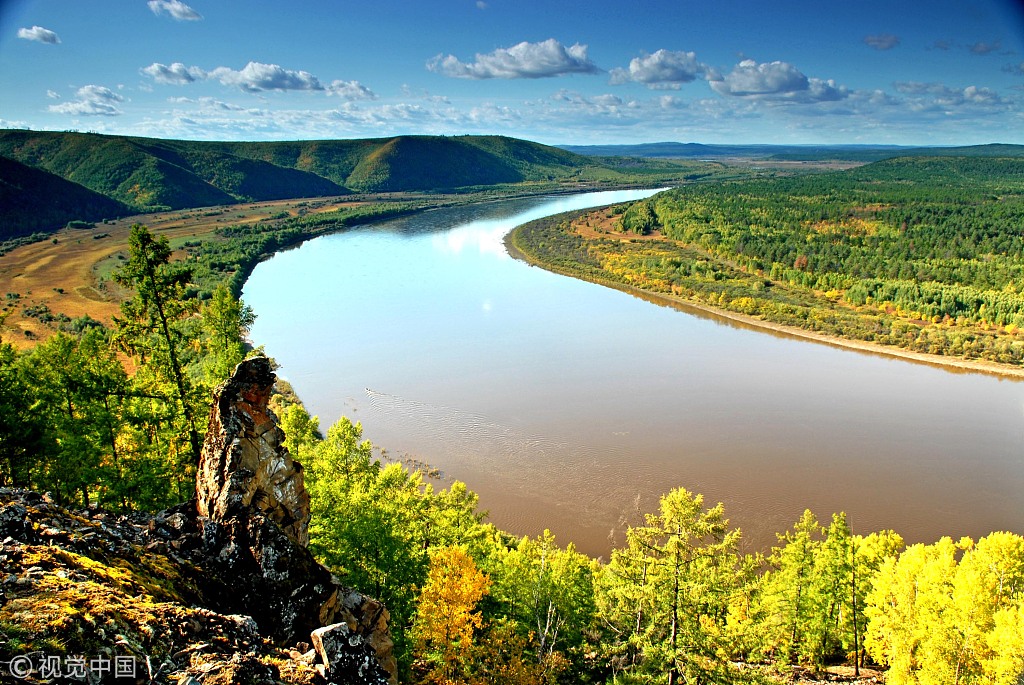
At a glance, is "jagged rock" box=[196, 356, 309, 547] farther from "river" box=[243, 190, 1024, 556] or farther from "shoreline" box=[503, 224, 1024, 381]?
"shoreline" box=[503, 224, 1024, 381]

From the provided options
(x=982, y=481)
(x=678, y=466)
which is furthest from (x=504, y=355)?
(x=982, y=481)

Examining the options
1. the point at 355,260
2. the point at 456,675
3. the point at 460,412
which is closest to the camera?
the point at 456,675

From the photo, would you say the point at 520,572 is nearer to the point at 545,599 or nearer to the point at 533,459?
the point at 545,599

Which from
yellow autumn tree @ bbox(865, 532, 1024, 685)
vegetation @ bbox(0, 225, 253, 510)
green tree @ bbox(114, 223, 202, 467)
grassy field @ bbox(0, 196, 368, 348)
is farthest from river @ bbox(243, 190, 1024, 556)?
vegetation @ bbox(0, 225, 253, 510)

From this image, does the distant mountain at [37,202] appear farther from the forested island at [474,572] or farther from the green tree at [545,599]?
the green tree at [545,599]

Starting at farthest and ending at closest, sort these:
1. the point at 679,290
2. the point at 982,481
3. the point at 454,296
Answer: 1. the point at 679,290
2. the point at 454,296
3. the point at 982,481

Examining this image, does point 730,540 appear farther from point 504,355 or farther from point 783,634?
point 504,355
